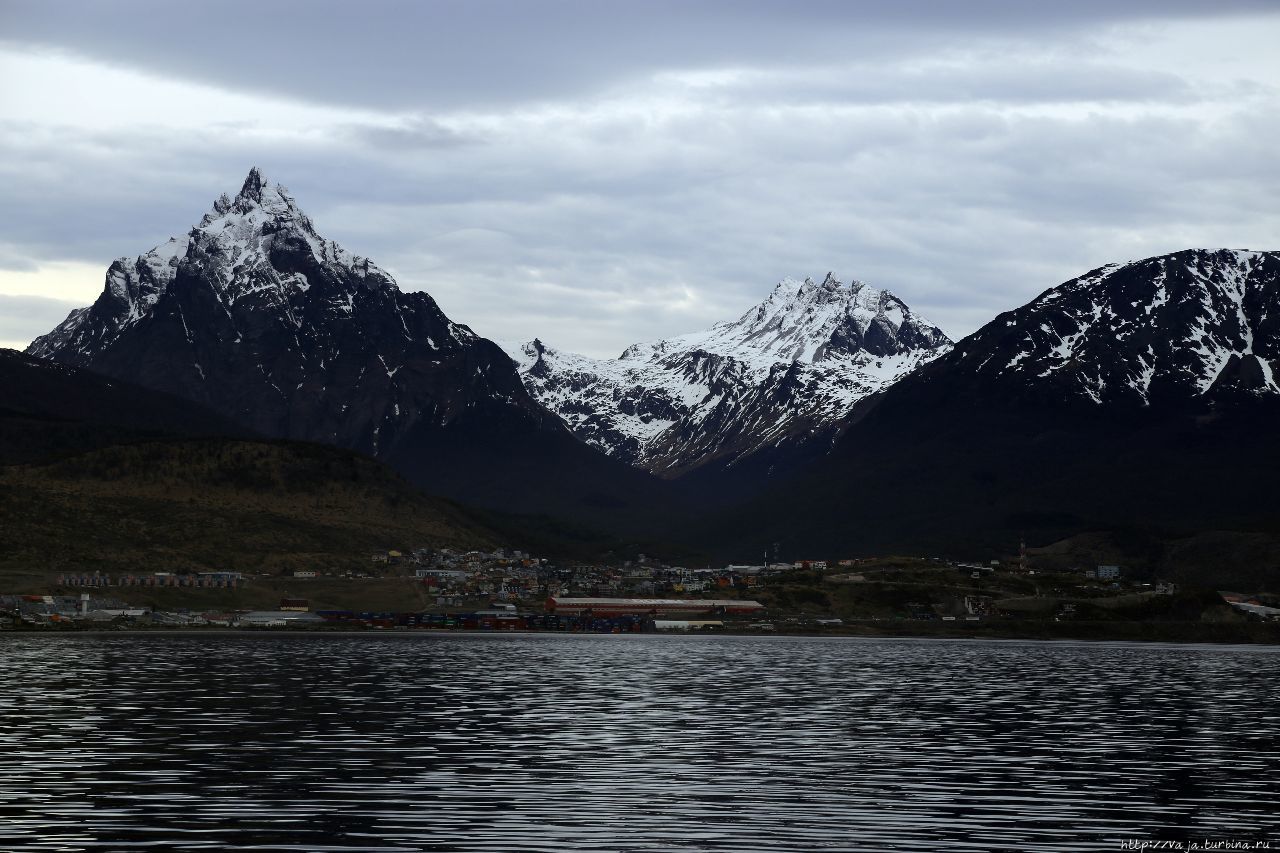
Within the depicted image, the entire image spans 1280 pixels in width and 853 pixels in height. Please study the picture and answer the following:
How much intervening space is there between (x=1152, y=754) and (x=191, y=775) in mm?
55775

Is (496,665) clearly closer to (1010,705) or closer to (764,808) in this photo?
(1010,705)

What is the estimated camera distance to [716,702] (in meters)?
138

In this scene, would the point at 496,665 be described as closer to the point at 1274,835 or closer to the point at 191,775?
the point at 191,775

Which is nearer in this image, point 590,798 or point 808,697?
point 590,798

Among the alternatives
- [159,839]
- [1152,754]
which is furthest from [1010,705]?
[159,839]

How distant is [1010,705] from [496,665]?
72.9 meters

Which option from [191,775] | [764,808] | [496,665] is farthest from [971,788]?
[496,665]

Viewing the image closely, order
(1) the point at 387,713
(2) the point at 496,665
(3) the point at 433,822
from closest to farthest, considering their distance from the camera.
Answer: (3) the point at 433,822 < (1) the point at 387,713 < (2) the point at 496,665

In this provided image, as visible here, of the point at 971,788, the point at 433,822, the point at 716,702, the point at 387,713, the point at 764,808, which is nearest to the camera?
the point at 433,822

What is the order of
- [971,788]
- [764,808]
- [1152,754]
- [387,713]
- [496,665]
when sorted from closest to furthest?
[764,808], [971,788], [1152,754], [387,713], [496,665]

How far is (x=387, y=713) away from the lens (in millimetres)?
121938

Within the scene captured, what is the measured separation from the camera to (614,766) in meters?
90.2

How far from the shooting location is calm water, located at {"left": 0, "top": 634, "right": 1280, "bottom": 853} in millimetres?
69000

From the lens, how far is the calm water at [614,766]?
69000mm
